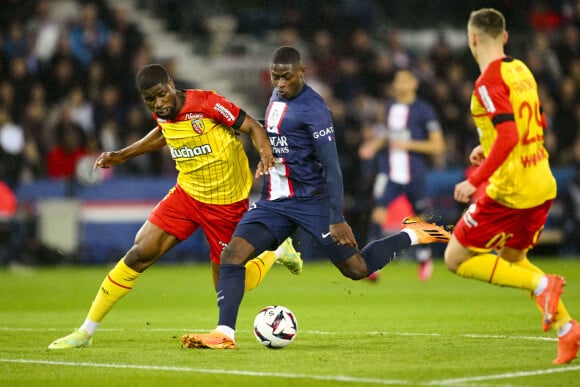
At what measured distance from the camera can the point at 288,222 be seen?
8.89m

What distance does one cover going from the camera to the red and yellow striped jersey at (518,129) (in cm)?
745

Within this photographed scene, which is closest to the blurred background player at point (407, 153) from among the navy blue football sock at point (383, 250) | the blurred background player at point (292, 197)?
the navy blue football sock at point (383, 250)

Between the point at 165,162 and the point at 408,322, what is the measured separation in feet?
34.9

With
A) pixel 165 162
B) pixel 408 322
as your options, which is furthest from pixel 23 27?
pixel 408 322

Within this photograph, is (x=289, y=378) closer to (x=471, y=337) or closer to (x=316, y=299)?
(x=471, y=337)

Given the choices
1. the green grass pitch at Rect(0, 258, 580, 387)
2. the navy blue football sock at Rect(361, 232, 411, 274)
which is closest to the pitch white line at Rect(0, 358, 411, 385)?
the green grass pitch at Rect(0, 258, 580, 387)

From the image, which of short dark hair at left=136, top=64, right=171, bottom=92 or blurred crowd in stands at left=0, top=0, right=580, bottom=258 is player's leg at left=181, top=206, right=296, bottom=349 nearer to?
short dark hair at left=136, top=64, right=171, bottom=92

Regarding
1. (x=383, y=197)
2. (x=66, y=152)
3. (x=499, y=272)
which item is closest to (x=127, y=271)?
(x=499, y=272)

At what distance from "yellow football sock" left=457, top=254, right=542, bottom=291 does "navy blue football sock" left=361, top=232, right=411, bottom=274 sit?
1487mm

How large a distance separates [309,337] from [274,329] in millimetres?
943

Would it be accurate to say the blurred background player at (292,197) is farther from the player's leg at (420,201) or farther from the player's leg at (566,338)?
the player's leg at (420,201)

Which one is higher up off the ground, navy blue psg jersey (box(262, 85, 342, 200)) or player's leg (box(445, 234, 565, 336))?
navy blue psg jersey (box(262, 85, 342, 200))

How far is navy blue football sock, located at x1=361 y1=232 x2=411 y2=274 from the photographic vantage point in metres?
9.14

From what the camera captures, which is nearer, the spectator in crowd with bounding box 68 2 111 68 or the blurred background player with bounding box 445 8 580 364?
the blurred background player with bounding box 445 8 580 364
